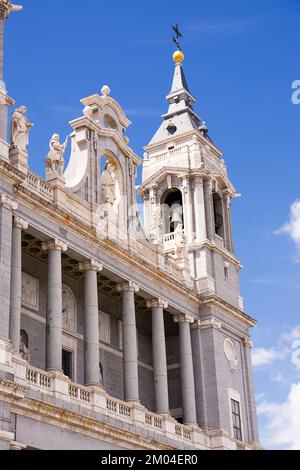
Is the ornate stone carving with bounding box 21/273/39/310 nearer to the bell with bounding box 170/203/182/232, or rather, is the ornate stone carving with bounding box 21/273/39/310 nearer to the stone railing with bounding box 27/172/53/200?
the stone railing with bounding box 27/172/53/200

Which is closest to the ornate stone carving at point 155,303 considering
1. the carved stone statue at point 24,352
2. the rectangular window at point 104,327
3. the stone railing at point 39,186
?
the rectangular window at point 104,327

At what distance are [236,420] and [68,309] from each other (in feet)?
38.8

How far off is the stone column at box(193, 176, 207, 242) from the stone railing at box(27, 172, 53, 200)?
46.2 ft

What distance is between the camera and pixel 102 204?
41656 millimetres

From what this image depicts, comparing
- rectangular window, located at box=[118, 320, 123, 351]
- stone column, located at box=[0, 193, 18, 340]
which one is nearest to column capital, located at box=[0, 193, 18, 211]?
stone column, located at box=[0, 193, 18, 340]

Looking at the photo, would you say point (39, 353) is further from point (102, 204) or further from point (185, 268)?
point (185, 268)

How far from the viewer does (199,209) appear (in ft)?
167

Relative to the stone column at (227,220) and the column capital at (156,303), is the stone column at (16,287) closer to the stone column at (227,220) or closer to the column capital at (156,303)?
the column capital at (156,303)

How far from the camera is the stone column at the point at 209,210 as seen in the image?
5078cm

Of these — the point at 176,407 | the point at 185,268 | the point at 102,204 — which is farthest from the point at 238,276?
the point at 102,204

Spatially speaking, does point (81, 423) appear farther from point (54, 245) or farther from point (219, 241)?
point (219, 241)

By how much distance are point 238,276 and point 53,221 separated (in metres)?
18.6

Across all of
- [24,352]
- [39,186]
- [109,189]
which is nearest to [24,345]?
[24,352]

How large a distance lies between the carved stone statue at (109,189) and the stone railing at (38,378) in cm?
956
